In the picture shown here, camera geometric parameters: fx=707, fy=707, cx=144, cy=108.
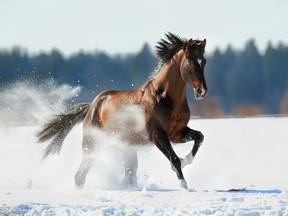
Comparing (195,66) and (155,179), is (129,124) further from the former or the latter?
(155,179)

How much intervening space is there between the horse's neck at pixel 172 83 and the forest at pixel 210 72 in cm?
3555

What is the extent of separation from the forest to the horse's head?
117ft

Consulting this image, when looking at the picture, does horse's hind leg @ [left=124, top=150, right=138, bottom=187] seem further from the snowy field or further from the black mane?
the black mane

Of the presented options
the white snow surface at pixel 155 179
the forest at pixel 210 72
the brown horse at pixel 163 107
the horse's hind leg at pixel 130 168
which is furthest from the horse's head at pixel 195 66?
the forest at pixel 210 72

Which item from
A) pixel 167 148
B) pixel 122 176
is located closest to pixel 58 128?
pixel 122 176

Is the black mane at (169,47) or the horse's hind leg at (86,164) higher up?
the black mane at (169,47)

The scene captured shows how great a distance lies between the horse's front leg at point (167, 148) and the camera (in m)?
8.95

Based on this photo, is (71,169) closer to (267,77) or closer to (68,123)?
(68,123)

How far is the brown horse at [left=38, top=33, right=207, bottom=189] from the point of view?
29.8 feet

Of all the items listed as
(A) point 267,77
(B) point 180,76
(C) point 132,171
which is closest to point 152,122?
(B) point 180,76

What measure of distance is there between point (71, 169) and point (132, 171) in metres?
3.24

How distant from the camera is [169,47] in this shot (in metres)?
9.66

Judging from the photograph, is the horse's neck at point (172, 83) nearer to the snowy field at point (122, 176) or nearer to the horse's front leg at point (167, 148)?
the horse's front leg at point (167, 148)

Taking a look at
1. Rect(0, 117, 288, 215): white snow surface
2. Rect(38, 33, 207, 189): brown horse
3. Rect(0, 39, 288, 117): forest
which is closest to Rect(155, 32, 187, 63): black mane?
Rect(38, 33, 207, 189): brown horse
